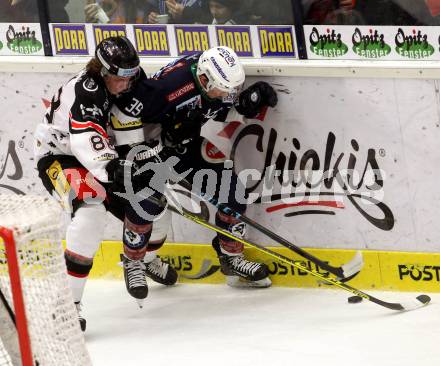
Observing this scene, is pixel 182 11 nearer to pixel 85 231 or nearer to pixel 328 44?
pixel 328 44

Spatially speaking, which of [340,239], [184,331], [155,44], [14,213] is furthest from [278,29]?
[14,213]

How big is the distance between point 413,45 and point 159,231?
58.3 inches

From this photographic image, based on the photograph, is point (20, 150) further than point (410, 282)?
Yes

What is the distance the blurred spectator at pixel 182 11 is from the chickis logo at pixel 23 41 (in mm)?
654

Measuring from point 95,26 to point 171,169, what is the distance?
2.78 ft

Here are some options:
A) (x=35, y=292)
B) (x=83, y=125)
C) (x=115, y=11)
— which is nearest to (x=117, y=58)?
(x=83, y=125)

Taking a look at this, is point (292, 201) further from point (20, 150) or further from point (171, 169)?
point (20, 150)

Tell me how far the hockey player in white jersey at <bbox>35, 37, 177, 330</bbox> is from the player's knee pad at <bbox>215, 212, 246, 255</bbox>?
0.32 metres

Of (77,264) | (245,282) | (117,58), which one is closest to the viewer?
(117,58)

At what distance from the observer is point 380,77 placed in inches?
196

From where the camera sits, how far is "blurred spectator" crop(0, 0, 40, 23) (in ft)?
18.7

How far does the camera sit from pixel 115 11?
552cm

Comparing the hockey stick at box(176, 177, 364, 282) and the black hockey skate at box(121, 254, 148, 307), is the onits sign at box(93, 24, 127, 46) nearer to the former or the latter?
the hockey stick at box(176, 177, 364, 282)

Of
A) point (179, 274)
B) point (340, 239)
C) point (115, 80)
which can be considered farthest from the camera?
point (179, 274)
